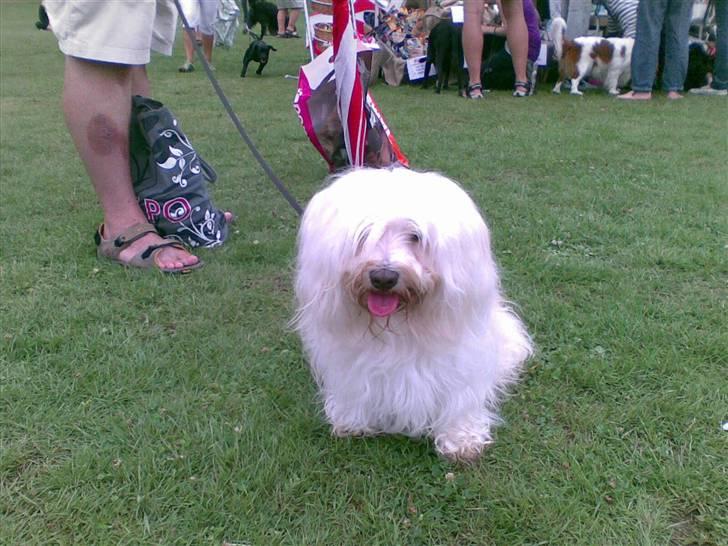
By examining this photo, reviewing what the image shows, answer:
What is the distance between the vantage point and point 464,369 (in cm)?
203

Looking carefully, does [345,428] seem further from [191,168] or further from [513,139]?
[513,139]

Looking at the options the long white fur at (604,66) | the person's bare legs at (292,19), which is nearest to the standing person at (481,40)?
the long white fur at (604,66)

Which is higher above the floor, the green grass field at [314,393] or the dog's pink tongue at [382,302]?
the dog's pink tongue at [382,302]

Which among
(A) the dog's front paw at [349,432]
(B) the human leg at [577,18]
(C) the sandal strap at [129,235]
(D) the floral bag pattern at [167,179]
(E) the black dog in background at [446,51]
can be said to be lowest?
(A) the dog's front paw at [349,432]

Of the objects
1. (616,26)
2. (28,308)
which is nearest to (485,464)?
(28,308)

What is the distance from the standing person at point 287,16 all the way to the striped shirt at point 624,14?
9.20 metres

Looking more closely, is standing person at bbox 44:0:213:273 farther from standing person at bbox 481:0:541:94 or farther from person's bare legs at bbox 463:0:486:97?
standing person at bbox 481:0:541:94

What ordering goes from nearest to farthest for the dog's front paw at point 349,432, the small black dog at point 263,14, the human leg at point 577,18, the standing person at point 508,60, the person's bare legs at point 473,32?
1. the dog's front paw at point 349,432
2. the person's bare legs at point 473,32
3. the standing person at point 508,60
4. the human leg at point 577,18
5. the small black dog at point 263,14

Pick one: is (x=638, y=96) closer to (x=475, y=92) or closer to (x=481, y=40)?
(x=475, y=92)

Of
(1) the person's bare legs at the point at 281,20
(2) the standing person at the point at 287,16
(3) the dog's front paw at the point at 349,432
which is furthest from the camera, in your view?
(2) the standing person at the point at 287,16

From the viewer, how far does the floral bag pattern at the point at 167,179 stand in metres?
3.55

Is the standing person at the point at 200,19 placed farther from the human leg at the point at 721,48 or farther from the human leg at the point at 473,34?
the human leg at the point at 721,48

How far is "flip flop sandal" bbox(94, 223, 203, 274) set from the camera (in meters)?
3.35

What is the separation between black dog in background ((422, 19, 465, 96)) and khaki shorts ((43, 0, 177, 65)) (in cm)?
583
